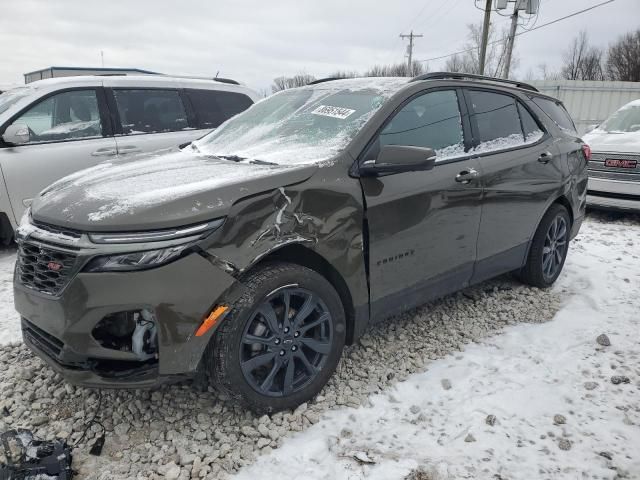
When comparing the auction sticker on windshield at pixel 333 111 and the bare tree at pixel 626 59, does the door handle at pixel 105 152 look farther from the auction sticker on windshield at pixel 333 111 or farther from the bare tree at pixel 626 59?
the bare tree at pixel 626 59

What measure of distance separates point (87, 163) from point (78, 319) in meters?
3.81

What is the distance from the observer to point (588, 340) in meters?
3.45

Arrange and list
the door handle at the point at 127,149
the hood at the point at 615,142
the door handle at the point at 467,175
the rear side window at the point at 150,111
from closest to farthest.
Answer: the door handle at the point at 467,175 < the door handle at the point at 127,149 < the rear side window at the point at 150,111 < the hood at the point at 615,142

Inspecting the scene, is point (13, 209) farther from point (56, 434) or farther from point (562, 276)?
point (562, 276)

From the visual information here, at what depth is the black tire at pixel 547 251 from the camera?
4148 millimetres

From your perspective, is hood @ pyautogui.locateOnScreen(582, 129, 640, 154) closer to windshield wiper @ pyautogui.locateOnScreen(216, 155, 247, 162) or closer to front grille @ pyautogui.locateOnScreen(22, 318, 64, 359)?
windshield wiper @ pyautogui.locateOnScreen(216, 155, 247, 162)

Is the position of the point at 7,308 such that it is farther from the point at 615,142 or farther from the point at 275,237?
the point at 615,142

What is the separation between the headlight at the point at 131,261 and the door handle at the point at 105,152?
150 inches

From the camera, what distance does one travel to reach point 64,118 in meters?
5.47

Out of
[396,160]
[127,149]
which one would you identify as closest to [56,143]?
[127,149]

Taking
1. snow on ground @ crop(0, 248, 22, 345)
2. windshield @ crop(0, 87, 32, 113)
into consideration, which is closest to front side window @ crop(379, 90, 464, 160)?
snow on ground @ crop(0, 248, 22, 345)

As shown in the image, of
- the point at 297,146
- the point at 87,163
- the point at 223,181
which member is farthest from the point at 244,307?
the point at 87,163

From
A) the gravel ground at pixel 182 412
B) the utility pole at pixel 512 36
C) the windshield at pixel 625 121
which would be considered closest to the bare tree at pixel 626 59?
the utility pole at pixel 512 36

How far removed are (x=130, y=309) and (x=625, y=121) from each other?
8.64 m
